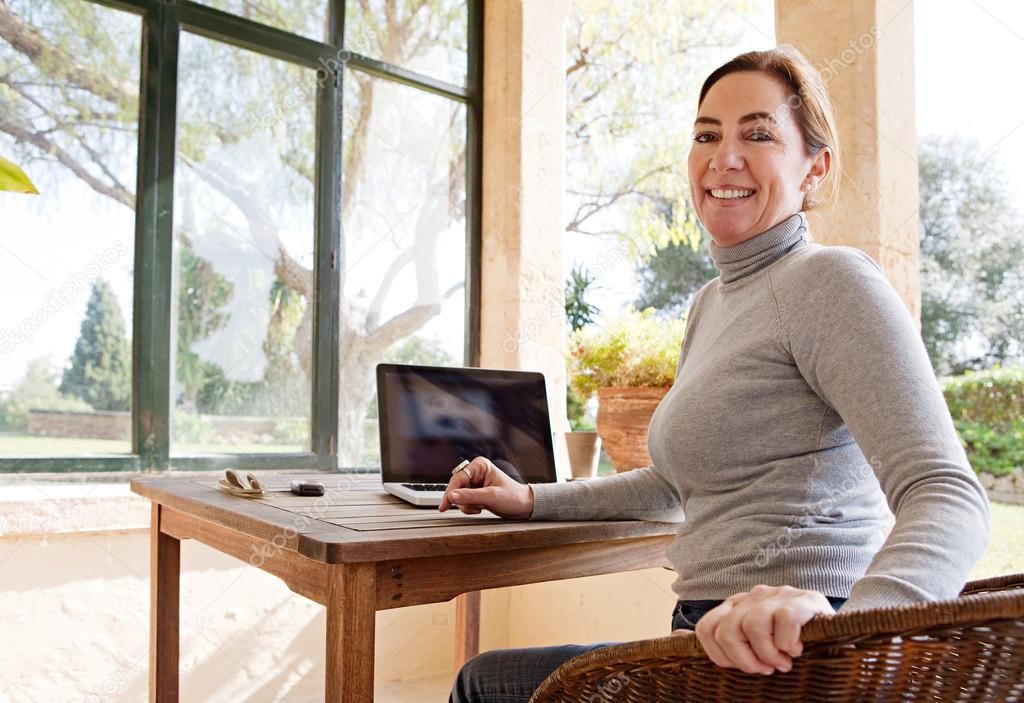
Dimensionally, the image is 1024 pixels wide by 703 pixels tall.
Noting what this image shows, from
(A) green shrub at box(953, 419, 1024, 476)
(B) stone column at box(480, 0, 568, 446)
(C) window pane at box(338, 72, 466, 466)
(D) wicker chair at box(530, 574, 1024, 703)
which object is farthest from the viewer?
(A) green shrub at box(953, 419, 1024, 476)

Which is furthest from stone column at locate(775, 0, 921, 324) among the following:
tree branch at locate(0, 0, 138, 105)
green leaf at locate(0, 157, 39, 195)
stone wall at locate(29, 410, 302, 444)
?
tree branch at locate(0, 0, 138, 105)

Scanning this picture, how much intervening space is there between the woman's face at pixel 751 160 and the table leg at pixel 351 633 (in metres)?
0.73

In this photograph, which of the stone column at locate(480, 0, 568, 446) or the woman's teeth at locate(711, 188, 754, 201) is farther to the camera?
the stone column at locate(480, 0, 568, 446)

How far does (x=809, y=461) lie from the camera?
1152mm

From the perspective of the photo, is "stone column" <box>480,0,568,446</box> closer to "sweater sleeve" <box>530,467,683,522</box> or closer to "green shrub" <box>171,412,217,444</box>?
"green shrub" <box>171,412,217,444</box>

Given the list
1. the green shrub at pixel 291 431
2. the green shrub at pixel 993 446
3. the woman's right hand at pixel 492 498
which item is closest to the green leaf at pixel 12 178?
the woman's right hand at pixel 492 498

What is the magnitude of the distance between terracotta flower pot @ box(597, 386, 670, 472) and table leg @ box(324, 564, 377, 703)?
1.50 m

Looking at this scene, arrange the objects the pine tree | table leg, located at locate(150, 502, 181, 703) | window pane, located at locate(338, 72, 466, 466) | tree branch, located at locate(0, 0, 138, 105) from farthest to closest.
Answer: window pane, located at locate(338, 72, 466, 466) < the pine tree < tree branch, located at locate(0, 0, 138, 105) < table leg, located at locate(150, 502, 181, 703)

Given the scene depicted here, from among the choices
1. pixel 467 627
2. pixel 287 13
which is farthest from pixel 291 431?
pixel 287 13

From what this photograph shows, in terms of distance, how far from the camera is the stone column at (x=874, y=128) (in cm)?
218

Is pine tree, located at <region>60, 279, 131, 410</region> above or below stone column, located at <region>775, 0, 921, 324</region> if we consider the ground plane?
below

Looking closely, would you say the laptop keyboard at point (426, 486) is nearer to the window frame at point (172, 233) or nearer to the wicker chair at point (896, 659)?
Answer: the wicker chair at point (896, 659)

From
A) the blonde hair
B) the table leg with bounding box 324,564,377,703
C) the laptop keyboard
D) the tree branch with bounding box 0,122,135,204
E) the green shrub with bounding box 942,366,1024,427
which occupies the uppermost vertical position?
the tree branch with bounding box 0,122,135,204

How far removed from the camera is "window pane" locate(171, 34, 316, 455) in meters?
2.89
